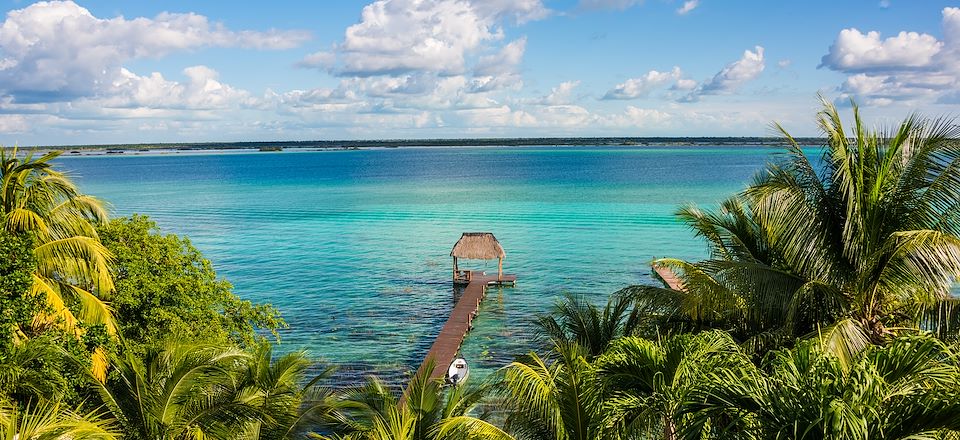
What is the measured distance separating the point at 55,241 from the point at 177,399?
11.0ft

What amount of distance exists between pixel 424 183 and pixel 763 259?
84071mm

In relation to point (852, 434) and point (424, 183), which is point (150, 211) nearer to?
point (424, 183)

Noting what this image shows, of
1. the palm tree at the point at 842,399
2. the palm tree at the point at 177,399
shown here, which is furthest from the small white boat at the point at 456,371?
the palm tree at the point at 842,399

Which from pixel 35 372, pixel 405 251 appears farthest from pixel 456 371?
pixel 405 251

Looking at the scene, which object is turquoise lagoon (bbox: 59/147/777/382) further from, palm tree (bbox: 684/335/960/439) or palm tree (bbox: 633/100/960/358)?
palm tree (bbox: 684/335/960/439)

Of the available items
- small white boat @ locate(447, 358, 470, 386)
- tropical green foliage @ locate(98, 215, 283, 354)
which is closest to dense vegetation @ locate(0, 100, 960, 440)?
tropical green foliage @ locate(98, 215, 283, 354)

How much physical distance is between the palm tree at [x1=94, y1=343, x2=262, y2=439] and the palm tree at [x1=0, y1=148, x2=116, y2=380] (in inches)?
40.1

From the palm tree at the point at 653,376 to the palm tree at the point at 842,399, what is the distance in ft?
2.09

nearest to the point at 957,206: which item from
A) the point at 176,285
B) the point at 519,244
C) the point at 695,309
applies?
the point at 695,309

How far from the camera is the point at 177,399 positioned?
27.4ft

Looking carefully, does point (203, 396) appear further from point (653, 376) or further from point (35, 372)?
point (653, 376)

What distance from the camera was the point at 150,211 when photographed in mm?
58375

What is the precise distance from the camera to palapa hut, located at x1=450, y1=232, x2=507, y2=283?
96.7 ft

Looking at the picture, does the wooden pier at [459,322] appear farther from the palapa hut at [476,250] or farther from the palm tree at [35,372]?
the palm tree at [35,372]
